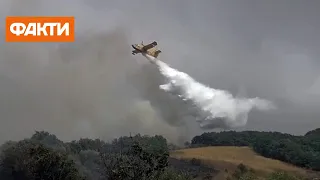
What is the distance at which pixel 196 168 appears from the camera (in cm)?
16375

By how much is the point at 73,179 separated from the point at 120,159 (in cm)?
4007

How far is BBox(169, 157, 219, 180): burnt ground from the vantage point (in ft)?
485

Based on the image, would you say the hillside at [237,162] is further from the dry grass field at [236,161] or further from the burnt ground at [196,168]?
the burnt ground at [196,168]

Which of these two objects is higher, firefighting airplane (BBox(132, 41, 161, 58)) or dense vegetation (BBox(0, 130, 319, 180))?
firefighting airplane (BBox(132, 41, 161, 58))

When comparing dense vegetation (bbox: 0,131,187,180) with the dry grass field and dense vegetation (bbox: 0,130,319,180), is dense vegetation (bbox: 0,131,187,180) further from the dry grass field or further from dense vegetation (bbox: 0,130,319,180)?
the dry grass field

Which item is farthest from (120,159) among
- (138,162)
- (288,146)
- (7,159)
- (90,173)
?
(288,146)

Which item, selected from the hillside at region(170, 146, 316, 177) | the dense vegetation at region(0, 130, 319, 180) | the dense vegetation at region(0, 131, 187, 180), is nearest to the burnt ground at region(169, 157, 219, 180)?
the dense vegetation at region(0, 130, 319, 180)

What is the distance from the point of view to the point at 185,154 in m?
193

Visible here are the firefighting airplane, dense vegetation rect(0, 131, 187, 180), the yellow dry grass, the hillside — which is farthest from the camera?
the yellow dry grass

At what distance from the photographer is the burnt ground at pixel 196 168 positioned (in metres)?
148

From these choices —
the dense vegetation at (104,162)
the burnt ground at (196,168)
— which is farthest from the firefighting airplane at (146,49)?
the burnt ground at (196,168)

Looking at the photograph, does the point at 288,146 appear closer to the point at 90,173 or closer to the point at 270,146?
the point at 270,146

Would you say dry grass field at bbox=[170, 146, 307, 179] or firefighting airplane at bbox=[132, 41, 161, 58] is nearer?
firefighting airplane at bbox=[132, 41, 161, 58]

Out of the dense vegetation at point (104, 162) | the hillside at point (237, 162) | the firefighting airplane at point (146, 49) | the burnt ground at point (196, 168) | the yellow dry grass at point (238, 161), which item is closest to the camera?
the dense vegetation at point (104, 162)
